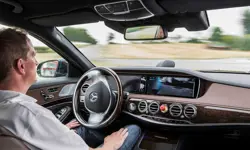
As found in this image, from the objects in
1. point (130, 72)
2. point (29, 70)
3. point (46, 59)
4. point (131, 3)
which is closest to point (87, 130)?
point (130, 72)

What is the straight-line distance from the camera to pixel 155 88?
3010 mm

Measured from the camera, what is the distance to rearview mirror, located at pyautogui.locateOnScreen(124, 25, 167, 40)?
2.93 m

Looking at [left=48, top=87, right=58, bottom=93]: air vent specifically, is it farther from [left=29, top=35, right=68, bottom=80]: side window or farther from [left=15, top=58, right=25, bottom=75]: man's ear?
[left=15, top=58, right=25, bottom=75]: man's ear

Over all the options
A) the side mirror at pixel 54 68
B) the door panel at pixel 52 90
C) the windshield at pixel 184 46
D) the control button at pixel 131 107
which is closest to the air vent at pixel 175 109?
the control button at pixel 131 107

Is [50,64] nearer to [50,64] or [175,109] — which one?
[50,64]

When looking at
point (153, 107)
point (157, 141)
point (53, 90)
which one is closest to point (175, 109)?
point (153, 107)

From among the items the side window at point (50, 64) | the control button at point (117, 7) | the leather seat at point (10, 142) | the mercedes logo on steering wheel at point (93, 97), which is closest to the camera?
the leather seat at point (10, 142)

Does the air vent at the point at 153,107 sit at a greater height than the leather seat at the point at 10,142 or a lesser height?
lesser

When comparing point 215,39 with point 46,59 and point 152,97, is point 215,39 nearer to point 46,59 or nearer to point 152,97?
point 152,97

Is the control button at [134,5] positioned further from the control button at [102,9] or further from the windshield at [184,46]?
the windshield at [184,46]

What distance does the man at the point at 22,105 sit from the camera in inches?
55.1

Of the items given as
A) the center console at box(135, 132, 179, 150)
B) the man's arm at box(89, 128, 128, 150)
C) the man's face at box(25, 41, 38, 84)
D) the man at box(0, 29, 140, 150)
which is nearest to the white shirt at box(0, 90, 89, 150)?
the man at box(0, 29, 140, 150)

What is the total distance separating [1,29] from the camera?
1562 millimetres

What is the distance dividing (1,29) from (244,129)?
2027mm
